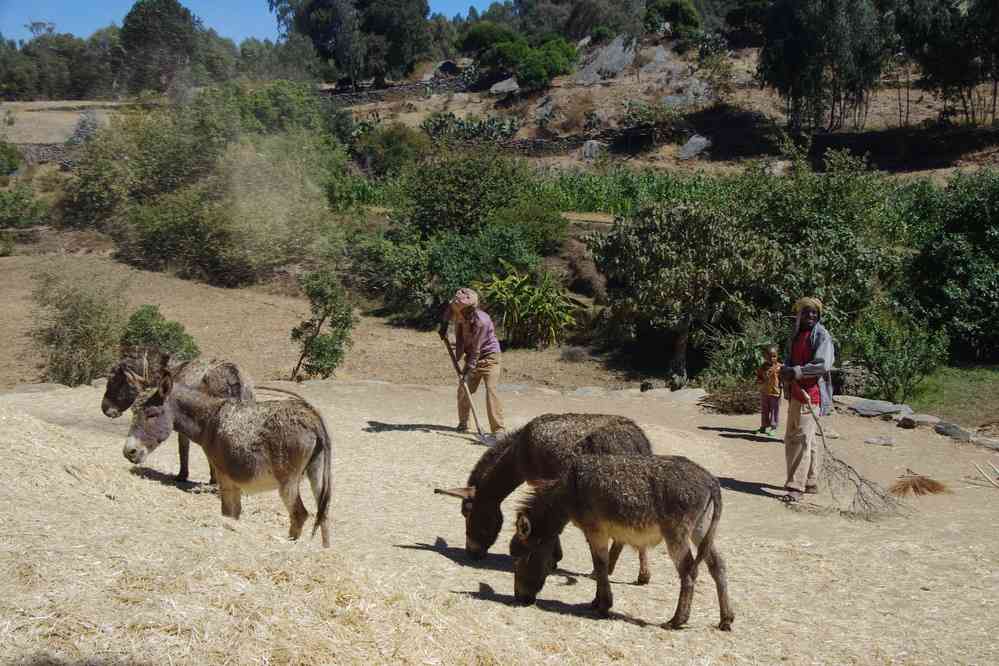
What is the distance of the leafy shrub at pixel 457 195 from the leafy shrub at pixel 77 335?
38.8 feet

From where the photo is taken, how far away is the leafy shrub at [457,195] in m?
28.5

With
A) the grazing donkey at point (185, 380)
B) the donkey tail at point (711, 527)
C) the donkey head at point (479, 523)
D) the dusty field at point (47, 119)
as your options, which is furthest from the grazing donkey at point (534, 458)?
the dusty field at point (47, 119)

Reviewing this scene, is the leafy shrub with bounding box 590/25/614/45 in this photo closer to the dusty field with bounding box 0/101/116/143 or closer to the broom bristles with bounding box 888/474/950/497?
the dusty field with bounding box 0/101/116/143

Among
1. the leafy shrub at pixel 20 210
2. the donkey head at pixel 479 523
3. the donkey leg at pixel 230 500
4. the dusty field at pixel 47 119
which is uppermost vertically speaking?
the dusty field at pixel 47 119

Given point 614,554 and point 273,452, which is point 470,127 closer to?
point 273,452

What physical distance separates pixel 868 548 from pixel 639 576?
2465mm

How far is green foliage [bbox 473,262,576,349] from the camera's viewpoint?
22.4 metres

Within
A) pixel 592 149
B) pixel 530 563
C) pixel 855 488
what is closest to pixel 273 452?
pixel 530 563

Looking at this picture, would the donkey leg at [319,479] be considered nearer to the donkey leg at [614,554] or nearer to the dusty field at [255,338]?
the donkey leg at [614,554]

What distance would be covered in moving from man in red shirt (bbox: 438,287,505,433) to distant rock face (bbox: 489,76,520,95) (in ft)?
187

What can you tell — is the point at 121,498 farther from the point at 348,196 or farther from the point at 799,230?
the point at 348,196

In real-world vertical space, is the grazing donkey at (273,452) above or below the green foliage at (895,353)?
above

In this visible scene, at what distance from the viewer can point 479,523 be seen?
7.73 m

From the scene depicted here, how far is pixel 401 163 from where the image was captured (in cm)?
4412
